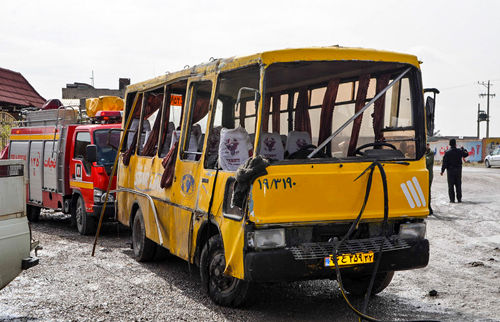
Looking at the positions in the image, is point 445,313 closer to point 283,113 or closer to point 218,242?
point 218,242

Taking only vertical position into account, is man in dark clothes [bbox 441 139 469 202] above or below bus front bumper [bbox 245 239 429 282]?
above

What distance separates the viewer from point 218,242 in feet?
21.7

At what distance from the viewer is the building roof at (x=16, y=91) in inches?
1535

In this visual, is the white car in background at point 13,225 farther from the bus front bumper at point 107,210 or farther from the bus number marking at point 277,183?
the bus front bumper at point 107,210

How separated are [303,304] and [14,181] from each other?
3.20m

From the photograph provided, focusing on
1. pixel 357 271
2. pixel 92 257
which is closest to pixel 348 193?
pixel 357 271

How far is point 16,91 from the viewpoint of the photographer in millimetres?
40594

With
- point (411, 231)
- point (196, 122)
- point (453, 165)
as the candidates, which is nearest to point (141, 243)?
point (196, 122)

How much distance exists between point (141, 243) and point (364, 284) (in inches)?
146

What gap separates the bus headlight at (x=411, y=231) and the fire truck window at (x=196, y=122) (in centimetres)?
245

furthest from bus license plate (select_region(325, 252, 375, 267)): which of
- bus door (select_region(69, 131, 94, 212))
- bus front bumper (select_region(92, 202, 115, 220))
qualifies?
bus door (select_region(69, 131, 94, 212))

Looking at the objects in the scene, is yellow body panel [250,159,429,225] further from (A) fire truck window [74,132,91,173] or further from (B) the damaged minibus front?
(A) fire truck window [74,132,91,173]

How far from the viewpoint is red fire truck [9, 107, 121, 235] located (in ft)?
40.9

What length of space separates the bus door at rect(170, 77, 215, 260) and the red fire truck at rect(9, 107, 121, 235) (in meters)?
4.06
